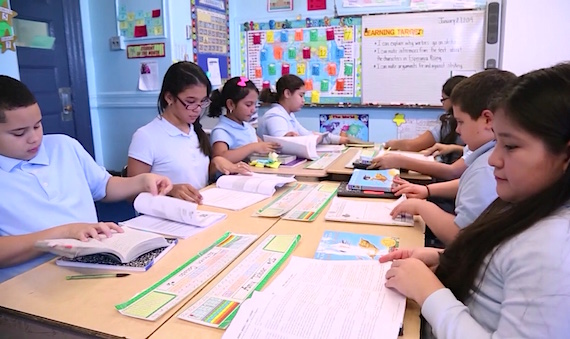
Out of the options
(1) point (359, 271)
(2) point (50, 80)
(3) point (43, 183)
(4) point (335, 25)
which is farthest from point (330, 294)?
(4) point (335, 25)

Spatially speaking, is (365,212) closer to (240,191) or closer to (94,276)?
(240,191)

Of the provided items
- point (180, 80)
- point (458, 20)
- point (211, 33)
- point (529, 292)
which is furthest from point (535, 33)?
point (529, 292)

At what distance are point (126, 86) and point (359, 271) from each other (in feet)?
10.0

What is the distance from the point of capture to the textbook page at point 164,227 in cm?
128

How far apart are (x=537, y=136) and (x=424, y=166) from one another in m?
1.37

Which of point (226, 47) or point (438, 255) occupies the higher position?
point (226, 47)

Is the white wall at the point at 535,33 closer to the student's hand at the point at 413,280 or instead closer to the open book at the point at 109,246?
the student's hand at the point at 413,280

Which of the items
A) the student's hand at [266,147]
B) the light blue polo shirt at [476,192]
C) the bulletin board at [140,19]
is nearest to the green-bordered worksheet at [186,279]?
the light blue polo shirt at [476,192]

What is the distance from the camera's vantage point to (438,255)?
0.98 metres

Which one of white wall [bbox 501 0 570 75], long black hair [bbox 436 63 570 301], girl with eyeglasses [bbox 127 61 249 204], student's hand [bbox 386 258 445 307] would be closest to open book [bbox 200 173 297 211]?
girl with eyeglasses [bbox 127 61 249 204]

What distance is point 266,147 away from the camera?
7.90ft

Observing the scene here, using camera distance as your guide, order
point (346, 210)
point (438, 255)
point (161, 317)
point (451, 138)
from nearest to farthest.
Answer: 1. point (161, 317)
2. point (438, 255)
3. point (346, 210)
4. point (451, 138)

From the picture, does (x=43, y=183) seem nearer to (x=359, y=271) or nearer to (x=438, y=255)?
(x=359, y=271)

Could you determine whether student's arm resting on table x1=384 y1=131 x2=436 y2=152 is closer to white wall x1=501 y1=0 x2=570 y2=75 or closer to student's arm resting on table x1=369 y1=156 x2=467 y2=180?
student's arm resting on table x1=369 y1=156 x2=467 y2=180
